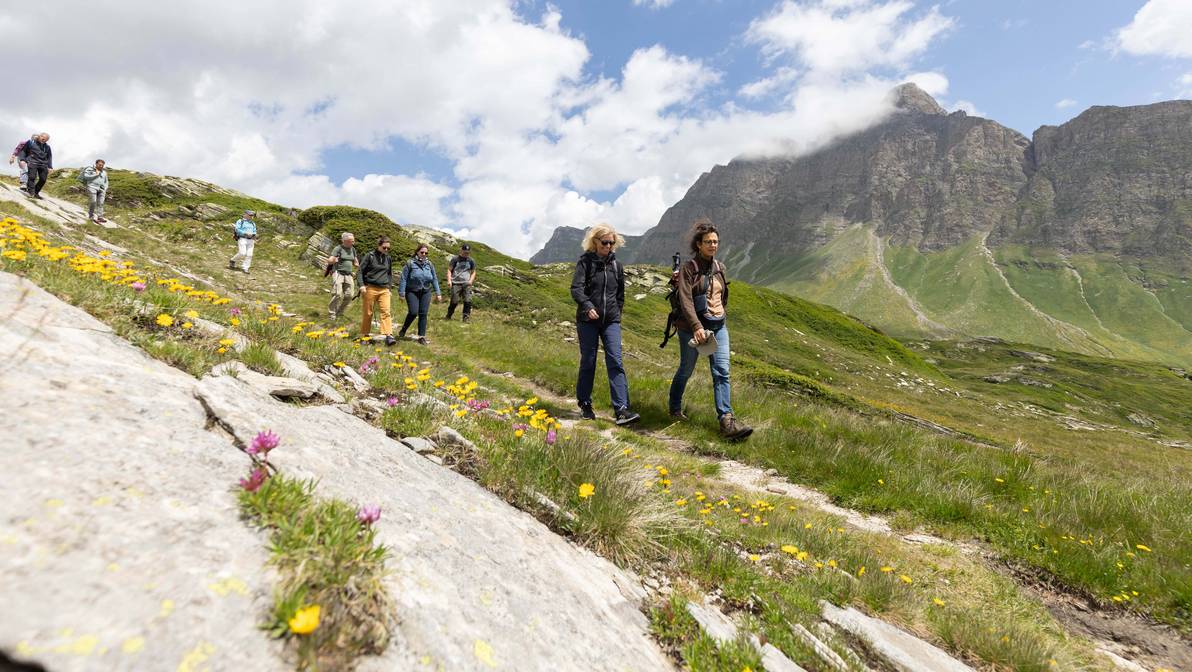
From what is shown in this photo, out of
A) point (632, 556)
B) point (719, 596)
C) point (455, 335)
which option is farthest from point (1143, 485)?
point (455, 335)

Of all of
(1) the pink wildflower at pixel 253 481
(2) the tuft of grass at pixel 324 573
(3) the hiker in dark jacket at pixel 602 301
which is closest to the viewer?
(2) the tuft of grass at pixel 324 573

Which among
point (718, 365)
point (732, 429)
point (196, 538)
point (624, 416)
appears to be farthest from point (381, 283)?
point (196, 538)

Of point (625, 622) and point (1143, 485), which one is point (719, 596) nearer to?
point (625, 622)

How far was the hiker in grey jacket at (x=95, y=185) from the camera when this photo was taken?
22.6 m

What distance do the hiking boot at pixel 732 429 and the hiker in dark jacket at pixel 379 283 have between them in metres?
9.40

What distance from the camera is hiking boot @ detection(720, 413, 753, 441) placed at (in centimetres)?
835

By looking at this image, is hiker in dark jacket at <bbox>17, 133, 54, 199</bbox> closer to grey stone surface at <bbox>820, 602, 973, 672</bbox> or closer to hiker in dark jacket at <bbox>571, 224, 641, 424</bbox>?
hiker in dark jacket at <bbox>571, 224, 641, 424</bbox>

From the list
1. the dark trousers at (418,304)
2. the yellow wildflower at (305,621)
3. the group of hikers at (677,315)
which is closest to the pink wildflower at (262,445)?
the yellow wildflower at (305,621)

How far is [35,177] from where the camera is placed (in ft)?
68.9

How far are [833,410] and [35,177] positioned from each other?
3093 centimetres

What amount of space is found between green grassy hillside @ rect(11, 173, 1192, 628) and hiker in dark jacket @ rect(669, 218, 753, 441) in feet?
2.12

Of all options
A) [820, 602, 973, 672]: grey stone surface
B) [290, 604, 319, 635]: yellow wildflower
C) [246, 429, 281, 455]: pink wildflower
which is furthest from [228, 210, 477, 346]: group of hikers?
[290, 604, 319, 635]: yellow wildflower

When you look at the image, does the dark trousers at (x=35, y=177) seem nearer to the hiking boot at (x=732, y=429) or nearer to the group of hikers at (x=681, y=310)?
the group of hikers at (x=681, y=310)

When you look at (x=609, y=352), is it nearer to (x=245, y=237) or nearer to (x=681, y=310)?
(x=681, y=310)
